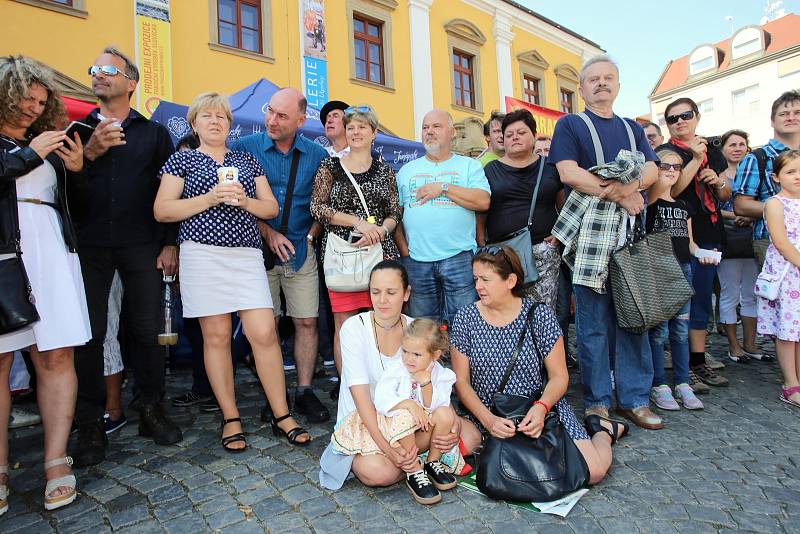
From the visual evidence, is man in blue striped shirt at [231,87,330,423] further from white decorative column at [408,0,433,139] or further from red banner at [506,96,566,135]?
white decorative column at [408,0,433,139]

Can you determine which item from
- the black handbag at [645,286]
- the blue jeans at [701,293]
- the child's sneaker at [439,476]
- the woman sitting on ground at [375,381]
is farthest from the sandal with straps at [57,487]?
the blue jeans at [701,293]

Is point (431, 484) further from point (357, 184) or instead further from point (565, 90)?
point (565, 90)

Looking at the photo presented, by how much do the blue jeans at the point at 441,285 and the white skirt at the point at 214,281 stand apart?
43.2 inches

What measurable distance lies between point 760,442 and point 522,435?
5.16 feet

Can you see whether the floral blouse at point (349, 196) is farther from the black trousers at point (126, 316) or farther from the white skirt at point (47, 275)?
the white skirt at point (47, 275)

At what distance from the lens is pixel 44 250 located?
8.30ft

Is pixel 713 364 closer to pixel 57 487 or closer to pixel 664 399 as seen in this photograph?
pixel 664 399

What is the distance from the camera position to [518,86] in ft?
56.3

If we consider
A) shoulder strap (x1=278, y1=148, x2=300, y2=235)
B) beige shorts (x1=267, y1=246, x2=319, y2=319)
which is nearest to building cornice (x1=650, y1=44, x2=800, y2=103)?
shoulder strap (x1=278, y1=148, x2=300, y2=235)

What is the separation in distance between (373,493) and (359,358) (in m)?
0.65

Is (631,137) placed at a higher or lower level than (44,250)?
higher

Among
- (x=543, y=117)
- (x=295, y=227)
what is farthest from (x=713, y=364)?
(x=543, y=117)

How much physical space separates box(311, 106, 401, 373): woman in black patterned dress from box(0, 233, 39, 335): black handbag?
5.36ft

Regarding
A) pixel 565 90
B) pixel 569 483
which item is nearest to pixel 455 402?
pixel 569 483
